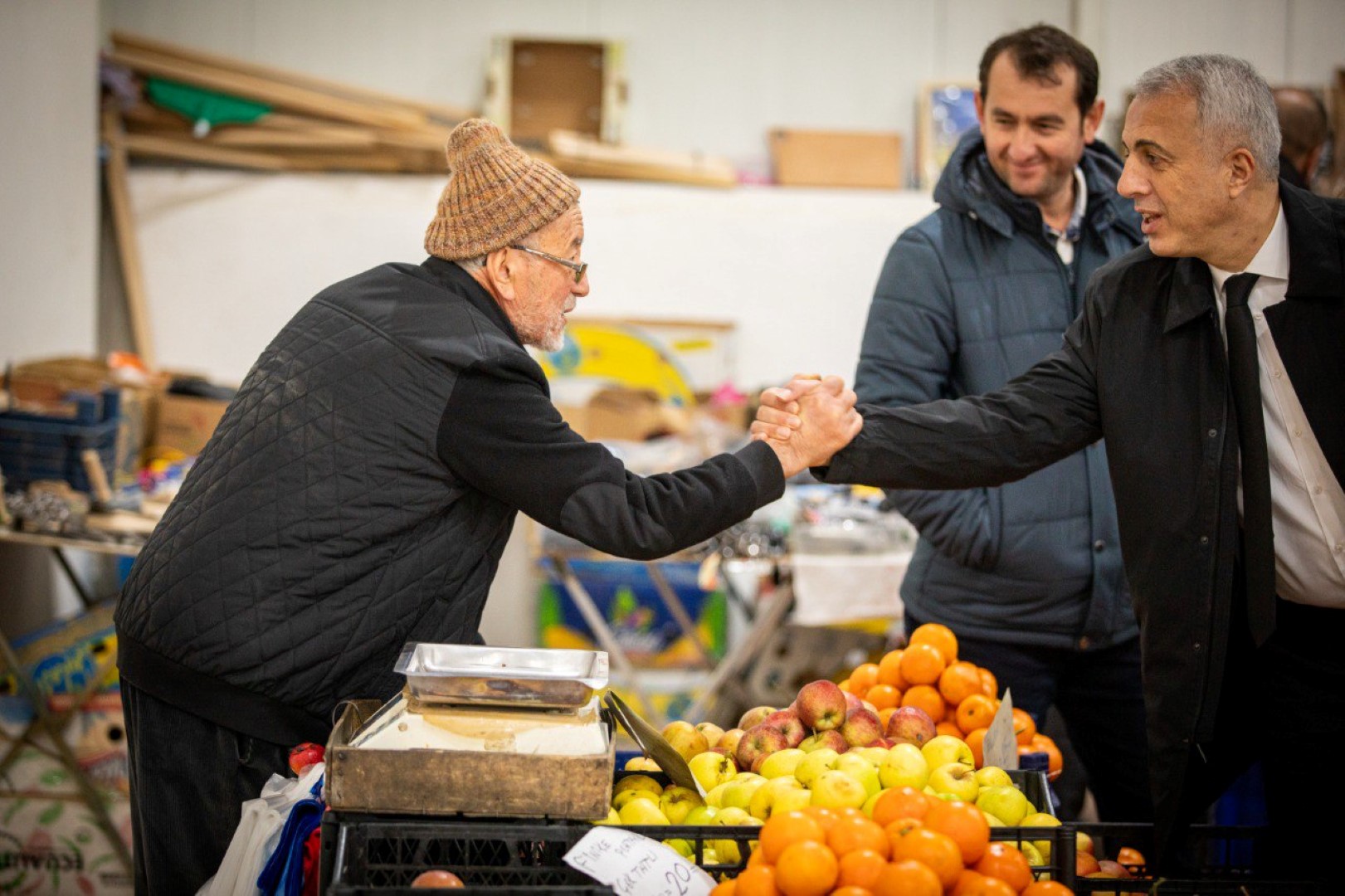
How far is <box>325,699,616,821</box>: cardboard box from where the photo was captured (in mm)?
1610

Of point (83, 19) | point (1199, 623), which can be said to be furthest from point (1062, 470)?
point (83, 19)

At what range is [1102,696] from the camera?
8.75 feet

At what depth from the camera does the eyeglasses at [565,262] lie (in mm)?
2172

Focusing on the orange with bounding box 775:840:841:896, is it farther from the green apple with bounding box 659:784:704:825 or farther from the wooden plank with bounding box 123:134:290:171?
the wooden plank with bounding box 123:134:290:171

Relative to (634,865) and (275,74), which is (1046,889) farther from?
(275,74)

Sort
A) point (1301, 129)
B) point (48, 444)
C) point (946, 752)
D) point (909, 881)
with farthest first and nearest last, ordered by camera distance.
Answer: point (48, 444), point (1301, 129), point (946, 752), point (909, 881)

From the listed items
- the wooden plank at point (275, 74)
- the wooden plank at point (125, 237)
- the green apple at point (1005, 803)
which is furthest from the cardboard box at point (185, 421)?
the green apple at point (1005, 803)

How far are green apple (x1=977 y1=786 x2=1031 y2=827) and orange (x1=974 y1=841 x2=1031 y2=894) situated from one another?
19cm

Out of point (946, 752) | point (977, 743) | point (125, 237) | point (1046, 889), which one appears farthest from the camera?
point (125, 237)

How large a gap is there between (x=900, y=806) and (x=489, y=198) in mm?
1126

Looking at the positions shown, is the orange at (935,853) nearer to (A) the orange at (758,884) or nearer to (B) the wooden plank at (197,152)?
(A) the orange at (758,884)

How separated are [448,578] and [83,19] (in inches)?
190

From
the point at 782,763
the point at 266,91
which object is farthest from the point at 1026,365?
the point at 266,91

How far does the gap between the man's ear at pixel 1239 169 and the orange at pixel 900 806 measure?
1.05 metres
